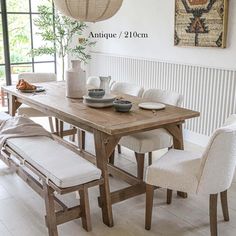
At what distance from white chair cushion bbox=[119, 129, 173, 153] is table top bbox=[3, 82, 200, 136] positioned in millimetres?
269

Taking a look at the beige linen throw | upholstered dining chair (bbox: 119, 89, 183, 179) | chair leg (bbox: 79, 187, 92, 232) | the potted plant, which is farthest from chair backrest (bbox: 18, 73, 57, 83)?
chair leg (bbox: 79, 187, 92, 232)

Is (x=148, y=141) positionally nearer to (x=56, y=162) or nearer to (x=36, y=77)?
(x=56, y=162)

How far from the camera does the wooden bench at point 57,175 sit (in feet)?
7.40

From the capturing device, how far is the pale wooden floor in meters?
2.54

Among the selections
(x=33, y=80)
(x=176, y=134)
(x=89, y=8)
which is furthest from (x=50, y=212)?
(x=33, y=80)

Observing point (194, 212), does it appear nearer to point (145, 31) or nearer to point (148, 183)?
point (148, 183)

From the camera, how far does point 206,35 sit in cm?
417

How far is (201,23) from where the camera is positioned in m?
4.20

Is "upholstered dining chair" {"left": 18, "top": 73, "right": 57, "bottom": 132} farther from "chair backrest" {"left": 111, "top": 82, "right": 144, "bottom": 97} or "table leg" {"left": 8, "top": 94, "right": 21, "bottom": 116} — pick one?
"chair backrest" {"left": 111, "top": 82, "right": 144, "bottom": 97}

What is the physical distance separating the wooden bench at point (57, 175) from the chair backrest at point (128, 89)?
134 cm

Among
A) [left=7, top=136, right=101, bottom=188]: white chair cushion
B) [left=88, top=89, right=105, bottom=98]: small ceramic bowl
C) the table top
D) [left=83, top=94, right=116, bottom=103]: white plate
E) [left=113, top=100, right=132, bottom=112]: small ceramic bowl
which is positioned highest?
[left=88, top=89, right=105, bottom=98]: small ceramic bowl

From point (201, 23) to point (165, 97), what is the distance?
4.29 feet

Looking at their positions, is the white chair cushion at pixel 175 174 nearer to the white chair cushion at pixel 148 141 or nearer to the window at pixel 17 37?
the white chair cushion at pixel 148 141

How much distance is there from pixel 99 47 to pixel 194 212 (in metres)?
3.87
